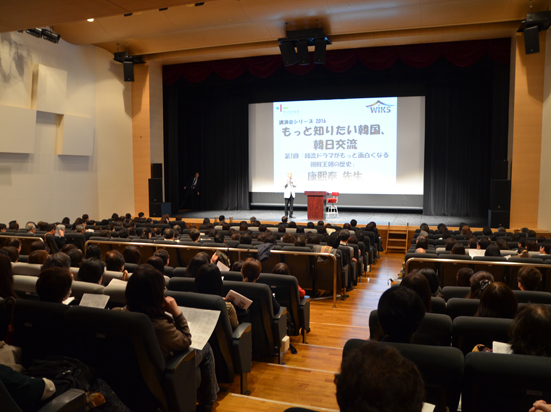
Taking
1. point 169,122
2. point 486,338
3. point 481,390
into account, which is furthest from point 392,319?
point 169,122

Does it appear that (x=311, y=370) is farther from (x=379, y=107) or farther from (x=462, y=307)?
(x=379, y=107)

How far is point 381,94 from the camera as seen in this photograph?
43.5 ft

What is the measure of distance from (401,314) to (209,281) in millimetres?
1586

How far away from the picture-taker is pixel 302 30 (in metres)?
10.7

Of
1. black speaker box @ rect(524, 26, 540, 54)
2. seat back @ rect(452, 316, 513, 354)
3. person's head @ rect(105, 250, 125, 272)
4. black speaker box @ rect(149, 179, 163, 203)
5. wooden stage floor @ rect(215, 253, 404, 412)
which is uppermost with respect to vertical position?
black speaker box @ rect(524, 26, 540, 54)

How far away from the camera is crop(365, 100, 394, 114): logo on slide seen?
13.4 meters

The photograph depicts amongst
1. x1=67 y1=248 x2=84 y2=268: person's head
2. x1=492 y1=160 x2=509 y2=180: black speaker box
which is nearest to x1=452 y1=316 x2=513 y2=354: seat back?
x1=67 y1=248 x2=84 y2=268: person's head

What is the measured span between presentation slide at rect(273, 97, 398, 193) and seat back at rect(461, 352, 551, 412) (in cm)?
1209

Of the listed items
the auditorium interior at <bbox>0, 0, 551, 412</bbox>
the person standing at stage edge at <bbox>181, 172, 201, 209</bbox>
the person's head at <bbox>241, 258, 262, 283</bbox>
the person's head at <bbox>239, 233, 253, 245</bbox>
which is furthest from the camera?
the person standing at stage edge at <bbox>181, 172, 201, 209</bbox>

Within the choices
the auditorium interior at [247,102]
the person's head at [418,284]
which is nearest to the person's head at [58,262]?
the person's head at [418,284]

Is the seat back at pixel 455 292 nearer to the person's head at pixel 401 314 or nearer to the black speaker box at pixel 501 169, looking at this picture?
the person's head at pixel 401 314

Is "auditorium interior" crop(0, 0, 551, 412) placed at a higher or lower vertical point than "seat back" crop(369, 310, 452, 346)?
higher

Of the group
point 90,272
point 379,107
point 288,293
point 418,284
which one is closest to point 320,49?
point 379,107

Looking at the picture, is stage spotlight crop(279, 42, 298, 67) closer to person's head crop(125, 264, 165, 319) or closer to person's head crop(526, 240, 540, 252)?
person's head crop(526, 240, 540, 252)
